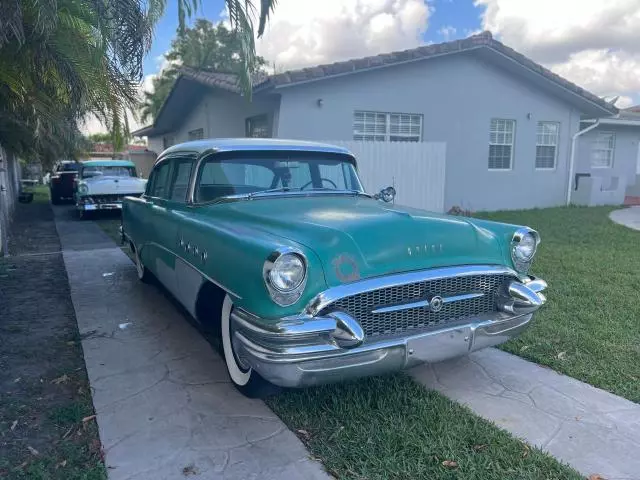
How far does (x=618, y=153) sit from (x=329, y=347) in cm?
1880

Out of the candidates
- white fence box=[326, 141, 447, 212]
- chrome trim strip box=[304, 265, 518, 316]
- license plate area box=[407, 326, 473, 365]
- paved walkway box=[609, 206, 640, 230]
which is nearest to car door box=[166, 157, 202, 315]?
chrome trim strip box=[304, 265, 518, 316]

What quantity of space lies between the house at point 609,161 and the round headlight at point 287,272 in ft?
49.2

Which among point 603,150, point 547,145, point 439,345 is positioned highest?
point 547,145

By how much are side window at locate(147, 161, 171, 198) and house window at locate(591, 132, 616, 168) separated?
1630 centimetres

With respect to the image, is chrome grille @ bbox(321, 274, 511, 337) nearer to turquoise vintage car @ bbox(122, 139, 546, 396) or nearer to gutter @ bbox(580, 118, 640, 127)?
turquoise vintage car @ bbox(122, 139, 546, 396)

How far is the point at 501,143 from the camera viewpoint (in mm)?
13828

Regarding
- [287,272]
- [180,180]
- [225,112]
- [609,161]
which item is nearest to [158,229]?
[180,180]

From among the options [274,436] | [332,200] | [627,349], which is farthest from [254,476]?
[627,349]

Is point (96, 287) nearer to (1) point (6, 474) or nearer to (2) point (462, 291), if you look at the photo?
(1) point (6, 474)

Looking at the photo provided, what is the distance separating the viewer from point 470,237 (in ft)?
10.6

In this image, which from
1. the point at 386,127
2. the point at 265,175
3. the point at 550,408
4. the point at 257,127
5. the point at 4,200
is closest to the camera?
the point at 550,408

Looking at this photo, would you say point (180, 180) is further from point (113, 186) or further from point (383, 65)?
point (113, 186)

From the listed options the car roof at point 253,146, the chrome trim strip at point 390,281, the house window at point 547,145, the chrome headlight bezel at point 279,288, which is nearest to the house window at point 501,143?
the house window at point 547,145

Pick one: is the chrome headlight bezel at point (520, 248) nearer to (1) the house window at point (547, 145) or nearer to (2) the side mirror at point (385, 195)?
(2) the side mirror at point (385, 195)
